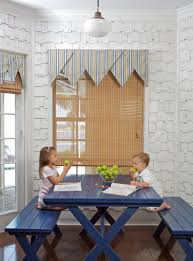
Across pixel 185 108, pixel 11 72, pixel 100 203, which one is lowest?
pixel 100 203

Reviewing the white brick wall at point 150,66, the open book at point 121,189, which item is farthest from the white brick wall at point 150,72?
the open book at point 121,189

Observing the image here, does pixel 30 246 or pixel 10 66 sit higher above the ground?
pixel 10 66

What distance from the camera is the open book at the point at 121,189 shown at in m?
3.70

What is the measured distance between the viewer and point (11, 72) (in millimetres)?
5000

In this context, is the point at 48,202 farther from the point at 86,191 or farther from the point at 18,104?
the point at 18,104

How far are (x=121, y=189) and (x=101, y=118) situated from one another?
1687 mm

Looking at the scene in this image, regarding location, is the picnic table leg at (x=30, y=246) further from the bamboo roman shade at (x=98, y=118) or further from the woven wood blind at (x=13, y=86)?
the woven wood blind at (x=13, y=86)

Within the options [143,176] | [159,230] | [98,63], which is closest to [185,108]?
[98,63]

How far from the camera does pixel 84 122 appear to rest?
5.38 meters

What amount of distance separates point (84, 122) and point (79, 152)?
1.33 ft

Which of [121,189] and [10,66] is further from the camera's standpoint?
[10,66]

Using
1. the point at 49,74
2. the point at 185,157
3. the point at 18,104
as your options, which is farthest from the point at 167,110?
the point at 18,104

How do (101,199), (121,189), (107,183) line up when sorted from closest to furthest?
(101,199) → (121,189) → (107,183)

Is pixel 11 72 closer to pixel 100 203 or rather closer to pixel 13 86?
pixel 13 86
